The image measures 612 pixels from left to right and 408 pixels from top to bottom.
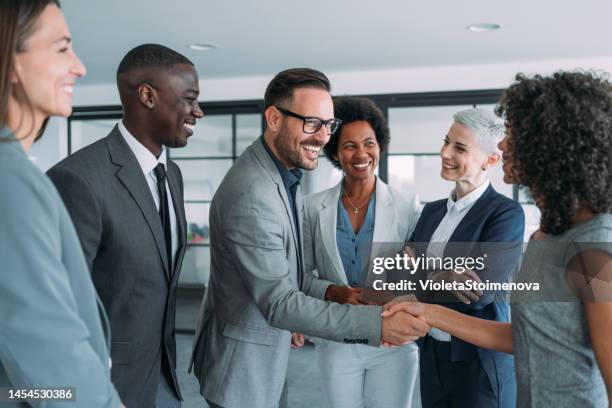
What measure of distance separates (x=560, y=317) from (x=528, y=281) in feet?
0.32

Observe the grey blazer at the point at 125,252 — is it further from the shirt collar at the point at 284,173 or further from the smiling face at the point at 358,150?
the smiling face at the point at 358,150

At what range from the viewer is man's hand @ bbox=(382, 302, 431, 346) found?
5.54ft

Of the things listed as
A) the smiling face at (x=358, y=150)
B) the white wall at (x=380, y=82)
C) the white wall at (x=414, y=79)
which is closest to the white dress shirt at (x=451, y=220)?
the smiling face at (x=358, y=150)

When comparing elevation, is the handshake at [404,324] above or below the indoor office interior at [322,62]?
below

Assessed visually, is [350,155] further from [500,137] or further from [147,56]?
[147,56]

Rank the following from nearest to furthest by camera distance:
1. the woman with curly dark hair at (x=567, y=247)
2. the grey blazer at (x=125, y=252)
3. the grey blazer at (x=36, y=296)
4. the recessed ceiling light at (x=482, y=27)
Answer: the grey blazer at (x=36, y=296) → the woman with curly dark hair at (x=567, y=247) → the grey blazer at (x=125, y=252) → the recessed ceiling light at (x=482, y=27)

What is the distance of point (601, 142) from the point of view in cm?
116

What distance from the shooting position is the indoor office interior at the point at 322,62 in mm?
3643

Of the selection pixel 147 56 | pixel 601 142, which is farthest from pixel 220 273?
pixel 601 142

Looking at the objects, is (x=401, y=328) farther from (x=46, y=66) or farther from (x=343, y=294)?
(x=46, y=66)

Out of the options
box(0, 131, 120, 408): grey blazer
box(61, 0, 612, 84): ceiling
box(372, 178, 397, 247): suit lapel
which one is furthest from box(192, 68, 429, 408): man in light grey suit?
box(61, 0, 612, 84): ceiling

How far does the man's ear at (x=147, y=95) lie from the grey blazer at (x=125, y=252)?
11 cm

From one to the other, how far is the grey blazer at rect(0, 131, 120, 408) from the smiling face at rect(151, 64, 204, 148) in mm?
780

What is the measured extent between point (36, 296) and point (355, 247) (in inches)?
60.9
